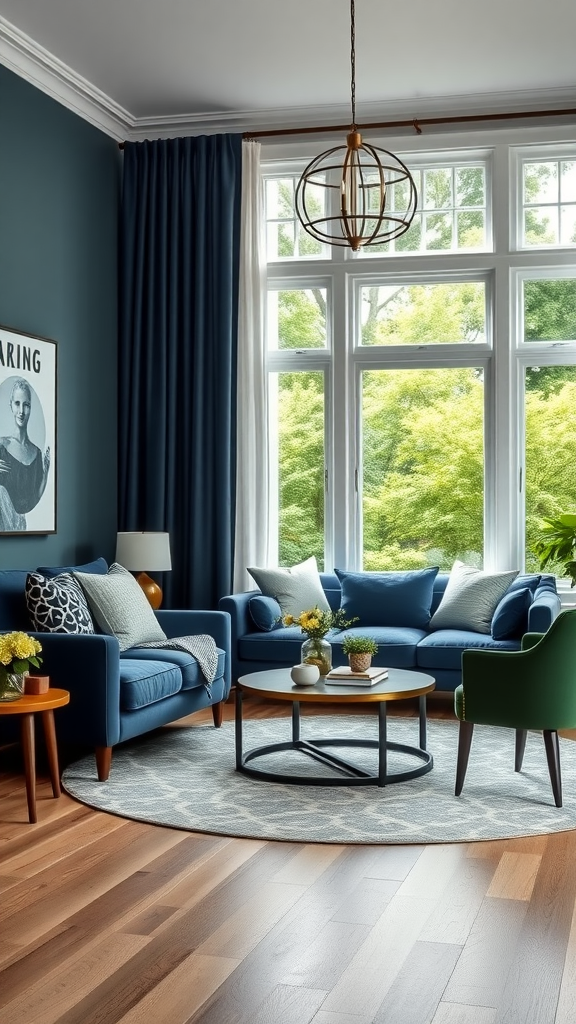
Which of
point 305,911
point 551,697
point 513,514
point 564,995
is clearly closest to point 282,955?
point 305,911

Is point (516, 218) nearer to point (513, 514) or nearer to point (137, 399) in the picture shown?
point (513, 514)

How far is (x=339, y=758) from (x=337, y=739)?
0.32 metres

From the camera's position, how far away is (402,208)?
7.50m

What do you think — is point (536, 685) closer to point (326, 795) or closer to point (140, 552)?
point (326, 795)

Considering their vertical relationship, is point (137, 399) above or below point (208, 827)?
above

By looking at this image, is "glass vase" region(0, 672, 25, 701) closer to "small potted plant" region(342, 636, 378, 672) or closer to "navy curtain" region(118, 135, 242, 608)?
"small potted plant" region(342, 636, 378, 672)

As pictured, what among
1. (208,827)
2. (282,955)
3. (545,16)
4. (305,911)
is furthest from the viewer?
(545,16)

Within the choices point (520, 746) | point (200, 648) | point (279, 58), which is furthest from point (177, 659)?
point (279, 58)

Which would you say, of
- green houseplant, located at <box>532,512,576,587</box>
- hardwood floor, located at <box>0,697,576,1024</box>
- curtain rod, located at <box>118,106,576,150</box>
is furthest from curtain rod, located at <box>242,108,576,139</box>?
hardwood floor, located at <box>0,697,576,1024</box>

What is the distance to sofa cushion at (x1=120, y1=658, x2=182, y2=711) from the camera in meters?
4.81

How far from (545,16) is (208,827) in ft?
14.9

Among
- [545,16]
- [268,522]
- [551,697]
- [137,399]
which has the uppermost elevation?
[545,16]

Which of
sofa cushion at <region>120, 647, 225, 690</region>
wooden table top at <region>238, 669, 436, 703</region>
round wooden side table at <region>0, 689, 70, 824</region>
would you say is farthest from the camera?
sofa cushion at <region>120, 647, 225, 690</region>

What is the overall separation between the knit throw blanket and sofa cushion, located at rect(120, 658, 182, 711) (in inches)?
8.9
